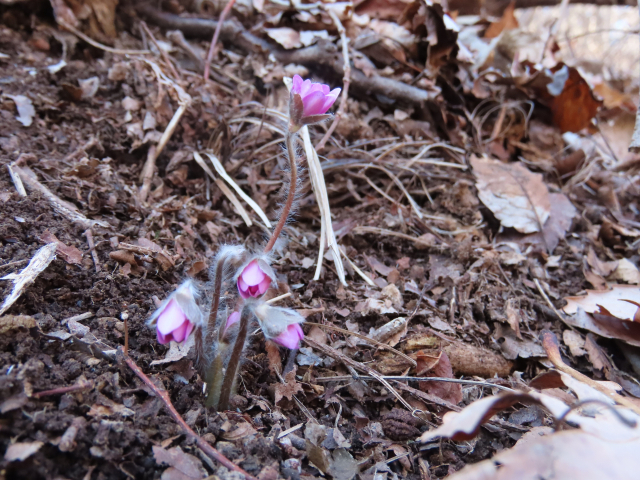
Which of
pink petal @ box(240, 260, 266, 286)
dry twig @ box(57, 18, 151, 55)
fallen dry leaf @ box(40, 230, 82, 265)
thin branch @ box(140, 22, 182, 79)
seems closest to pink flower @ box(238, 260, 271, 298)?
pink petal @ box(240, 260, 266, 286)

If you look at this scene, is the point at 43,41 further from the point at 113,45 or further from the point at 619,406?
the point at 619,406

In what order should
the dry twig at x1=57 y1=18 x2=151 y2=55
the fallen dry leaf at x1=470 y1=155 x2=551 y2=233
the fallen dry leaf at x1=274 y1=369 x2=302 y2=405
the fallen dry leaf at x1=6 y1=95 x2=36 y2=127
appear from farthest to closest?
the dry twig at x1=57 y1=18 x2=151 y2=55, the fallen dry leaf at x1=470 y1=155 x2=551 y2=233, the fallen dry leaf at x1=6 y1=95 x2=36 y2=127, the fallen dry leaf at x1=274 y1=369 x2=302 y2=405

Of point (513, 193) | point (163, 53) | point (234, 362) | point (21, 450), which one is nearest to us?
point (21, 450)

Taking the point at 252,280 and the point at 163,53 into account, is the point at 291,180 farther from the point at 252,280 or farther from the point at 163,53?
the point at 163,53

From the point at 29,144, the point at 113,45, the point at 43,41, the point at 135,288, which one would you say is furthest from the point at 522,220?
the point at 43,41

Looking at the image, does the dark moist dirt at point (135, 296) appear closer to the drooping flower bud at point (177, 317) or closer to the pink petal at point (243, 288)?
the drooping flower bud at point (177, 317)

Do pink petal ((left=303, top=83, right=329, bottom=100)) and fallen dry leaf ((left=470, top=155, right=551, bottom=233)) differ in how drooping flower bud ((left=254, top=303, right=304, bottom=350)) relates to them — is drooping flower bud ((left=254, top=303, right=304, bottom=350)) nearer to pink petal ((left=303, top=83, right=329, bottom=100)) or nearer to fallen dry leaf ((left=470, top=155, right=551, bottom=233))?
pink petal ((left=303, top=83, right=329, bottom=100))

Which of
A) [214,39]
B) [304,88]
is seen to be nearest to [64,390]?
[304,88]
